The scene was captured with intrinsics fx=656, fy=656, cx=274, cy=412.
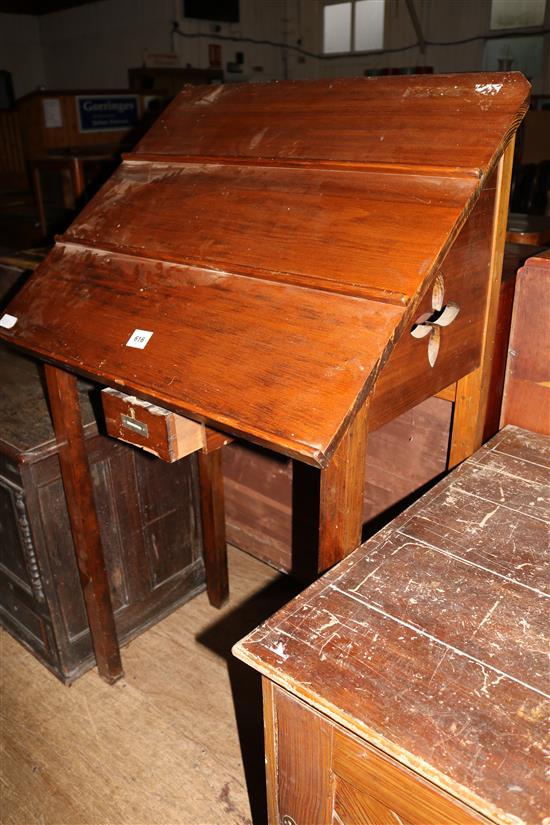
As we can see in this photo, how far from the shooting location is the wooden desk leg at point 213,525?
7.91 feet

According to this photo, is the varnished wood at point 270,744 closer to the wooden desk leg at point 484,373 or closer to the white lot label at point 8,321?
the wooden desk leg at point 484,373

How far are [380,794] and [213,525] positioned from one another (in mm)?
1568

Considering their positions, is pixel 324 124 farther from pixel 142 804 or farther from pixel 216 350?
pixel 142 804

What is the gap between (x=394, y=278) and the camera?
45.0 inches

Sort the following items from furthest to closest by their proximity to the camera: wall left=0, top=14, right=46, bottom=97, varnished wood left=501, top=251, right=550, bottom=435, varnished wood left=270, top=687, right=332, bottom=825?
wall left=0, top=14, right=46, bottom=97 → varnished wood left=501, top=251, right=550, bottom=435 → varnished wood left=270, top=687, right=332, bottom=825

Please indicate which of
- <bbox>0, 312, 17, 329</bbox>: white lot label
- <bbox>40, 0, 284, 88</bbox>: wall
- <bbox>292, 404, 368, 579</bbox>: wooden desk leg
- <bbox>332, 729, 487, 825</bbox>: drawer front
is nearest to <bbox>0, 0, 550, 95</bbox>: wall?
<bbox>40, 0, 284, 88</bbox>: wall

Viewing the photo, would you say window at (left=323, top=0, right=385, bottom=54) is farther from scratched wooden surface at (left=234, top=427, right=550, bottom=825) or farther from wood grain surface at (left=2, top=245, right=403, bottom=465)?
scratched wooden surface at (left=234, top=427, right=550, bottom=825)

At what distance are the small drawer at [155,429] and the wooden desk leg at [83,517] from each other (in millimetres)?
331

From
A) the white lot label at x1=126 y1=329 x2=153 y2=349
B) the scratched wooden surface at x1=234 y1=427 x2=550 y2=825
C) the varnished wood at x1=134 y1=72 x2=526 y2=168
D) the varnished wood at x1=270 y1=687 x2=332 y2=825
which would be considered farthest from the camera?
the white lot label at x1=126 y1=329 x2=153 y2=349

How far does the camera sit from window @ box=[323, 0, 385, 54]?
1084 centimetres

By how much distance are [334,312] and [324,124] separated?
0.52 meters

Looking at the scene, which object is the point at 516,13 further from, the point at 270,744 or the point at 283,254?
the point at 270,744

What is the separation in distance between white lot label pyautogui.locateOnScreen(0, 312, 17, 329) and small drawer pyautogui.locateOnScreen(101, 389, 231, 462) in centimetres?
38

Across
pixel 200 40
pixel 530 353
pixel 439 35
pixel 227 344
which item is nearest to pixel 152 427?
pixel 227 344
